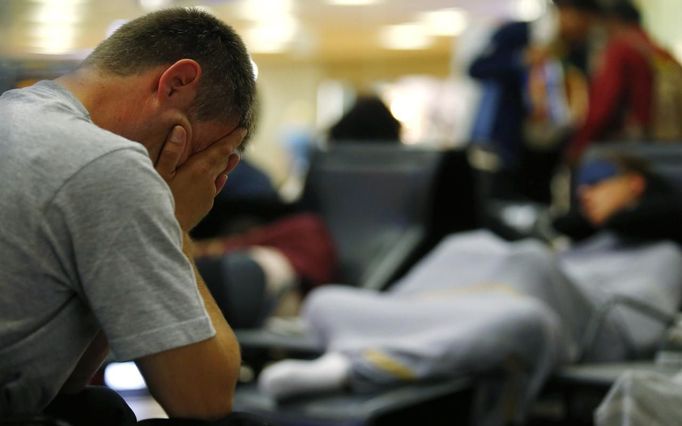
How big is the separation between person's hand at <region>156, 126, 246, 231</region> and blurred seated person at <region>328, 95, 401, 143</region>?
11.1 feet

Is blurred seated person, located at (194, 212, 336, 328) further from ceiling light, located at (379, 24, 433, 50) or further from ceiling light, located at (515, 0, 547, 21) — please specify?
ceiling light, located at (379, 24, 433, 50)

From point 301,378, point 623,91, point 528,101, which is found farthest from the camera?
point 528,101

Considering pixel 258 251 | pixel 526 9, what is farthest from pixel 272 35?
pixel 258 251

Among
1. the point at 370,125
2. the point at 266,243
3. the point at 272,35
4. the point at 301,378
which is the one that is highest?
the point at 301,378

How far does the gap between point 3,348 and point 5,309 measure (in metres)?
0.04

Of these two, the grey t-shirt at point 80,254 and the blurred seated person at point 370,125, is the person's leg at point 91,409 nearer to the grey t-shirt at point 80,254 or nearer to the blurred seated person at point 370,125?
the grey t-shirt at point 80,254

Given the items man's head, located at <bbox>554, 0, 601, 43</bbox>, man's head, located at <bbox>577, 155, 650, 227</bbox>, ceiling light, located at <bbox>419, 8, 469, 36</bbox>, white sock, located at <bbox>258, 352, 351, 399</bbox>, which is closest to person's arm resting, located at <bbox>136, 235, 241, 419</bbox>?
white sock, located at <bbox>258, 352, 351, 399</bbox>

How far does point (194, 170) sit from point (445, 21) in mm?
14714

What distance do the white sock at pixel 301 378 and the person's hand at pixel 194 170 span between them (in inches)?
49.3

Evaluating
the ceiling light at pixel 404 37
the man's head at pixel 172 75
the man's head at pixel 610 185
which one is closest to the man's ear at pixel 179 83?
the man's head at pixel 172 75

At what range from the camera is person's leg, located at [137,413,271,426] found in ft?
4.47

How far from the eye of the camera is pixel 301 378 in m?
2.79

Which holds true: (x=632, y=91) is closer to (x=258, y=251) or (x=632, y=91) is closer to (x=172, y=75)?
(x=258, y=251)

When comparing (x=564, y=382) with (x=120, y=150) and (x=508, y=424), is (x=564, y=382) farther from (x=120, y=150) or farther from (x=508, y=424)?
(x=120, y=150)
